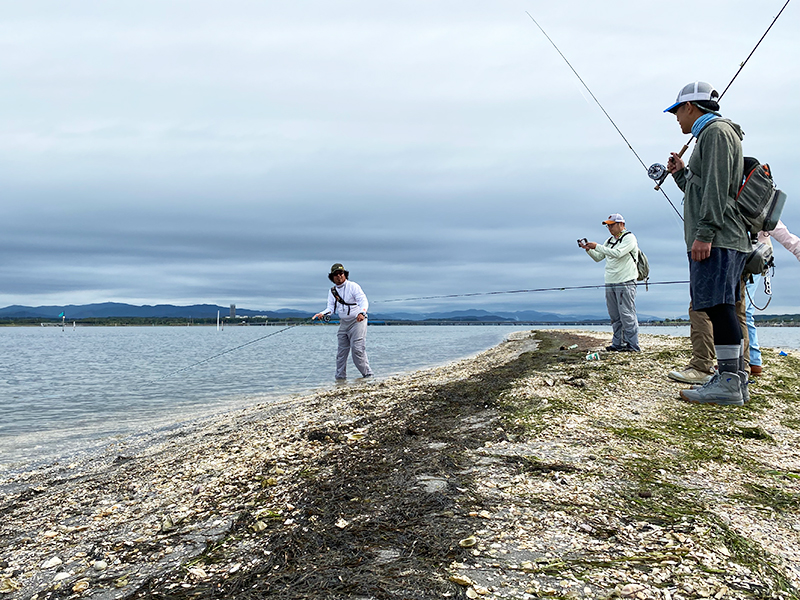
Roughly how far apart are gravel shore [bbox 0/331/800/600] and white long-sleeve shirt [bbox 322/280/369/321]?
6.30m

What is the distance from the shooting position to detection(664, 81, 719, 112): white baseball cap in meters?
5.64

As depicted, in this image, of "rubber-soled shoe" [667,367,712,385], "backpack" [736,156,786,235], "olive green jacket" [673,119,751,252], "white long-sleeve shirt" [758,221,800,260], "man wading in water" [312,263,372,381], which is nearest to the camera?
"olive green jacket" [673,119,751,252]

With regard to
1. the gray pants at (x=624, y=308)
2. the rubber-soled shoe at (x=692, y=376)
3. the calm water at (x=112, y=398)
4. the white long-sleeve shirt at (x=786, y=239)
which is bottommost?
the calm water at (x=112, y=398)

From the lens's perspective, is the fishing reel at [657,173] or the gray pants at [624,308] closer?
the fishing reel at [657,173]

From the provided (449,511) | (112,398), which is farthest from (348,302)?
(449,511)

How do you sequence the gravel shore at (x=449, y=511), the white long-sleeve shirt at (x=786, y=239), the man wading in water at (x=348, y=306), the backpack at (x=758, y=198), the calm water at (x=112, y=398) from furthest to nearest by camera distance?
the man wading in water at (x=348, y=306)
the calm water at (x=112, y=398)
the white long-sleeve shirt at (x=786, y=239)
the backpack at (x=758, y=198)
the gravel shore at (x=449, y=511)

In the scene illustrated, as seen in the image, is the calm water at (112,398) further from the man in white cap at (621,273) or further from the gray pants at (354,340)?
the man in white cap at (621,273)

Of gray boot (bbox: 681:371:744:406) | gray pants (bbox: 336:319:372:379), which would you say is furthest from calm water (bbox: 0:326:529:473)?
gray boot (bbox: 681:371:744:406)

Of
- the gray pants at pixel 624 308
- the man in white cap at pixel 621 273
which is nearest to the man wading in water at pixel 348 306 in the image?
the man in white cap at pixel 621 273

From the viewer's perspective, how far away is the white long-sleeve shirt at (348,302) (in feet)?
41.7

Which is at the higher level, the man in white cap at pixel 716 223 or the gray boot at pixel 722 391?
the man in white cap at pixel 716 223

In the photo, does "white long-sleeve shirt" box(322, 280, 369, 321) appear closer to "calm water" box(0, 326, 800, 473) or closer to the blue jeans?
"calm water" box(0, 326, 800, 473)

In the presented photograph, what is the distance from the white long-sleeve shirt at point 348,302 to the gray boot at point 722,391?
26.5 feet

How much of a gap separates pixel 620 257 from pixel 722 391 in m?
5.64
